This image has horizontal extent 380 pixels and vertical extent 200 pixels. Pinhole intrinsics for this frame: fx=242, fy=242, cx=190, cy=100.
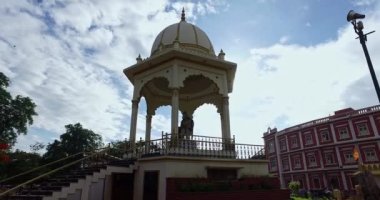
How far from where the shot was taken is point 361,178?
13922 mm

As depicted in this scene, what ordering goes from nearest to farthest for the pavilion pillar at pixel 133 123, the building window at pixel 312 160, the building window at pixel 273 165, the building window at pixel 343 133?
the pavilion pillar at pixel 133 123
the building window at pixel 343 133
the building window at pixel 312 160
the building window at pixel 273 165

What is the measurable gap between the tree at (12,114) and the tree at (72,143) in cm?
1228

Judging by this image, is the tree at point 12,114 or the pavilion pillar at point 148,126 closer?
the pavilion pillar at point 148,126

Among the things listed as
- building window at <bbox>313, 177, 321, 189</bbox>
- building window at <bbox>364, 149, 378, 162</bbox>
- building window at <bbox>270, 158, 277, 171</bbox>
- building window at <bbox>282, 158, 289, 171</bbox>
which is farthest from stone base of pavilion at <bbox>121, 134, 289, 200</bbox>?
building window at <bbox>270, 158, 277, 171</bbox>

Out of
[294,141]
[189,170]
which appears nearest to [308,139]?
[294,141]

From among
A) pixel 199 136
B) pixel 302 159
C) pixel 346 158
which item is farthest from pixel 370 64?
pixel 302 159

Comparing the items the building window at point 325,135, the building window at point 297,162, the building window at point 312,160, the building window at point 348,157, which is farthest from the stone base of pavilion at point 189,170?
the building window at point 297,162

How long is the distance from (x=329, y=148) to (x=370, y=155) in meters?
5.61

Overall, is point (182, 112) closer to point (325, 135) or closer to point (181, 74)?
point (181, 74)

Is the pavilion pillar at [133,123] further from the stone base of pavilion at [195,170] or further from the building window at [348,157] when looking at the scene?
the building window at [348,157]

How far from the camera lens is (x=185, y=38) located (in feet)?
45.9

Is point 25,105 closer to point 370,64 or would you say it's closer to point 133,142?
point 133,142

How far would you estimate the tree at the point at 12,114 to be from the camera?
28.0 meters

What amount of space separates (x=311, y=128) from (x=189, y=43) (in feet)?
123
